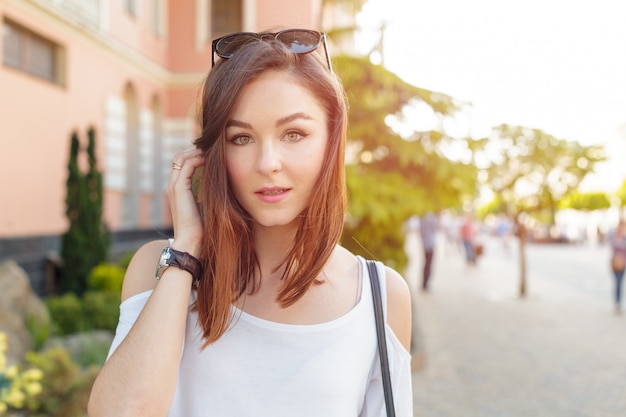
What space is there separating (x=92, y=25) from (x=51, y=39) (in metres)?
1.38

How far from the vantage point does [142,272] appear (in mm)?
1552

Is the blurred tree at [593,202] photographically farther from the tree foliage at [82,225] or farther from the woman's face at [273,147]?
the woman's face at [273,147]

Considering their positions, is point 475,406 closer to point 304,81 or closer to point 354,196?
point 354,196

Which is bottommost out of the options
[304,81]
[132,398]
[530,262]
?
[530,262]

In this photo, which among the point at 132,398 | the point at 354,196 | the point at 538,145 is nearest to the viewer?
the point at 132,398

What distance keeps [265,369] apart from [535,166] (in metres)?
12.3

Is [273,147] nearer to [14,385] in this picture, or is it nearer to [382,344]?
[382,344]

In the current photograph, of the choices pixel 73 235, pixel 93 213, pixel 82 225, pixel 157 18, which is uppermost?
pixel 157 18

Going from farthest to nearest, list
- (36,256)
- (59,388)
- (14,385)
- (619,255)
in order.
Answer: (619,255)
(36,256)
(59,388)
(14,385)

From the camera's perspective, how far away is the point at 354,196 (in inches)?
314

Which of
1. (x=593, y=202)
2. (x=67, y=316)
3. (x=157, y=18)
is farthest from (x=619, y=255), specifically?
(x=593, y=202)

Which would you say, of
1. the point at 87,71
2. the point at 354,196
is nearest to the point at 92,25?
the point at 87,71

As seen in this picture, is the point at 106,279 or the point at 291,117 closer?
the point at 291,117

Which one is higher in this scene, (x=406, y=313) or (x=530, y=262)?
(x=406, y=313)
